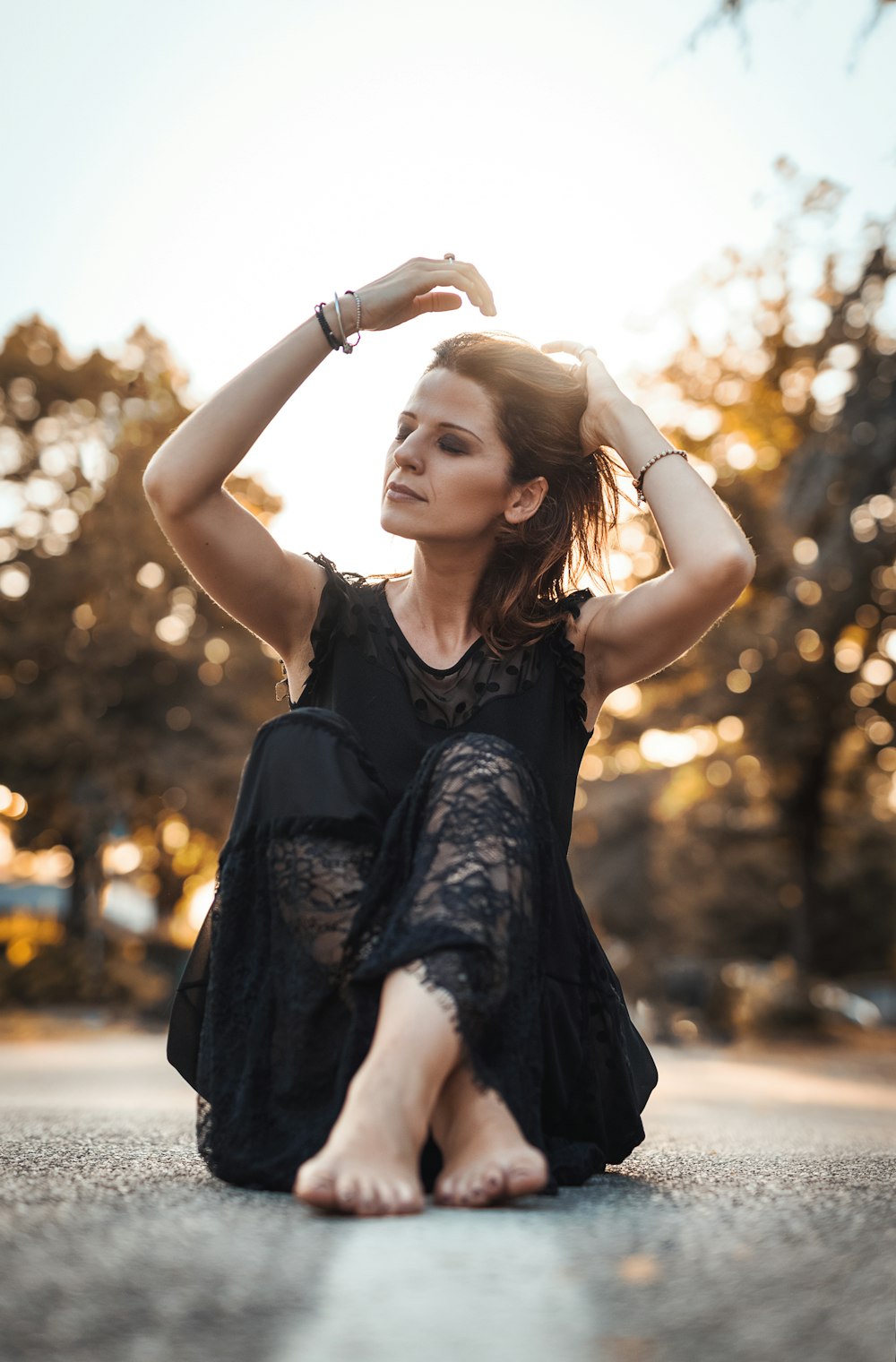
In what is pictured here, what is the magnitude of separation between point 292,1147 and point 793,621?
1354cm

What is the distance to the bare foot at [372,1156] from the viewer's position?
1665mm

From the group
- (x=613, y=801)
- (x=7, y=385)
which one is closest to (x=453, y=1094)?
(x=7, y=385)

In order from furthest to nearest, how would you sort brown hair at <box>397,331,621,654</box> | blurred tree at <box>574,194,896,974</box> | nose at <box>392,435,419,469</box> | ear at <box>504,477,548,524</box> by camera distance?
blurred tree at <box>574,194,896,974</box> < ear at <box>504,477,548,524</box> < brown hair at <box>397,331,621,654</box> < nose at <box>392,435,419,469</box>

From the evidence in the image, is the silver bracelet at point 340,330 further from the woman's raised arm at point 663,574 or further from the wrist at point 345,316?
the woman's raised arm at point 663,574

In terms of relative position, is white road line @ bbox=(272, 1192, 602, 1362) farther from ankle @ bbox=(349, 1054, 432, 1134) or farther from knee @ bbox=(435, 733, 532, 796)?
knee @ bbox=(435, 733, 532, 796)

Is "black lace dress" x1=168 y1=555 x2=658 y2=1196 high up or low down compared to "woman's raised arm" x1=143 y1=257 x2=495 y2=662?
down

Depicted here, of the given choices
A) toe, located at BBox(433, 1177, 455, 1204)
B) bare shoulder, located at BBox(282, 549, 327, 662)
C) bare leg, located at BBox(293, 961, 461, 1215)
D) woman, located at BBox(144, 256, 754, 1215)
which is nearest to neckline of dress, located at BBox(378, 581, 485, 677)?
woman, located at BBox(144, 256, 754, 1215)

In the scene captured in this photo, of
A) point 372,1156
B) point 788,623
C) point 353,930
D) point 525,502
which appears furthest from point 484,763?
point 788,623

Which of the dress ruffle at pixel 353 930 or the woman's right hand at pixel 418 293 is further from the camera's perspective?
the woman's right hand at pixel 418 293

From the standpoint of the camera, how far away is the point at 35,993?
2033 cm

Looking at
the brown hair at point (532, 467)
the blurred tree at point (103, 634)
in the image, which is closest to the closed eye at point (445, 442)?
the brown hair at point (532, 467)

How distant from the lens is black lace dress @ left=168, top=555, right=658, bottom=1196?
2.01 meters

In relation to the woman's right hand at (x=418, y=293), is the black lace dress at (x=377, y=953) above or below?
below

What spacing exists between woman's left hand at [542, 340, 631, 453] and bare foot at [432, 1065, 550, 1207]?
1.75 meters
